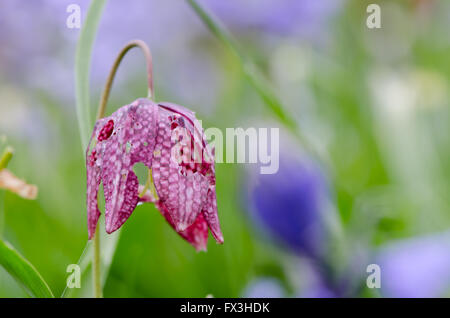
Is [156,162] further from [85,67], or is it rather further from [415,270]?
[415,270]

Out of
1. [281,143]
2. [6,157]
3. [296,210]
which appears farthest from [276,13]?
[6,157]

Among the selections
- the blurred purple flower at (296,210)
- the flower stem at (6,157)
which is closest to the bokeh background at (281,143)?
the blurred purple flower at (296,210)

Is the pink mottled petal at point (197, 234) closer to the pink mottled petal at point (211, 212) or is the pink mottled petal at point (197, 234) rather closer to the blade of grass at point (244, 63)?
the pink mottled petal at point (211, 212)

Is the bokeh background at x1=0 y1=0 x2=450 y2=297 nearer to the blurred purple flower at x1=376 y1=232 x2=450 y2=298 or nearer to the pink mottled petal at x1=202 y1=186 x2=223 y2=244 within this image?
the blurred purple flower at x1=376 y1=232 x2=450 y2=298
